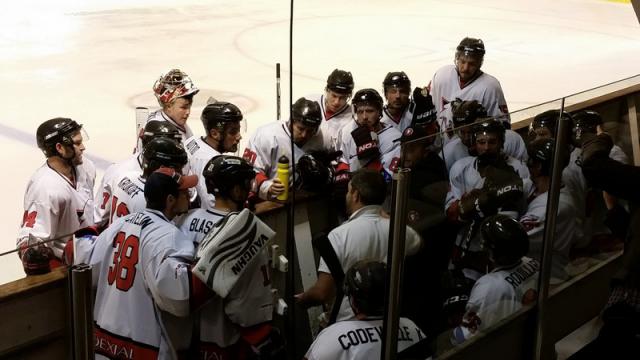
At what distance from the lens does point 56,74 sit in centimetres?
708

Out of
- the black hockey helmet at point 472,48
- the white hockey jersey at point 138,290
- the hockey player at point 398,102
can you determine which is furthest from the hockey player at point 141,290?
the black hockey helmet at point 472,48

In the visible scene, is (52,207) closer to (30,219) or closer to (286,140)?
(30,219)

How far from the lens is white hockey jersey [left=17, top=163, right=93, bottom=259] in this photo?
286 centimetres

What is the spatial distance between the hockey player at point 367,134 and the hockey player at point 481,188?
0.94 meters

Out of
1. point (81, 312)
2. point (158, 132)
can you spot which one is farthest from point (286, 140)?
point (81, 312)

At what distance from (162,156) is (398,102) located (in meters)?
1.54

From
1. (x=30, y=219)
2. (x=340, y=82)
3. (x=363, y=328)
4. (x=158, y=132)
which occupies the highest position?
(x=340, y=82)

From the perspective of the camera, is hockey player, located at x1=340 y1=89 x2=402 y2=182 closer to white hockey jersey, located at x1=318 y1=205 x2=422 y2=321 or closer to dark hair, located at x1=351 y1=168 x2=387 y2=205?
dark hair, located at x1=351 y1=168 x2=387 y2=205

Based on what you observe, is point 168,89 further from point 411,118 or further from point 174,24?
point 174,24

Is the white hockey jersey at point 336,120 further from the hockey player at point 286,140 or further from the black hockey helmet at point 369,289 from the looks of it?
the black hockey helmet at point 369,289

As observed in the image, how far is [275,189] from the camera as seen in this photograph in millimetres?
2584

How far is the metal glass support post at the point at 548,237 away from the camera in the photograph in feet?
7.10

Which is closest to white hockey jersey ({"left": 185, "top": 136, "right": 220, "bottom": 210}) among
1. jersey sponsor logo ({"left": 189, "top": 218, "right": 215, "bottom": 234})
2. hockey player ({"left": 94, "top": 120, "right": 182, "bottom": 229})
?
hockey player ({"left": 94, "top": 120, "right": 182, "bottom": 229})

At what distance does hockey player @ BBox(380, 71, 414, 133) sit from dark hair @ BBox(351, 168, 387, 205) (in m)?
1.48
